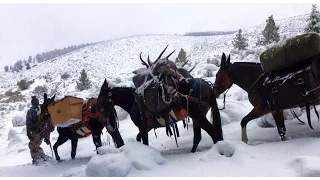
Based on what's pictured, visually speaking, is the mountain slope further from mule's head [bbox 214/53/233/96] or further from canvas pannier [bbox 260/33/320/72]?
canvas pannier [bbox 260/33/320/72]

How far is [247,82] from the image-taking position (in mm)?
7031

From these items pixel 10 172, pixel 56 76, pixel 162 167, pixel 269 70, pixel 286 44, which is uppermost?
pixel 286 44

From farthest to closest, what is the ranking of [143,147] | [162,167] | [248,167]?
[143,147]
[162,167]
[248,167]

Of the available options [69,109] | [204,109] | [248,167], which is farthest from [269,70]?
[69,109]

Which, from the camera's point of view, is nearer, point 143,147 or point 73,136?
point 143,147

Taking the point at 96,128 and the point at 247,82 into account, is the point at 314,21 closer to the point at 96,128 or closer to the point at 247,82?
the point at 247,82

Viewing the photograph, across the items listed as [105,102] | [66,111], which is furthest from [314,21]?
[66,111]

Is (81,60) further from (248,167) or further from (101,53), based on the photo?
(248,167)

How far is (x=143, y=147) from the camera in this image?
5480 mm

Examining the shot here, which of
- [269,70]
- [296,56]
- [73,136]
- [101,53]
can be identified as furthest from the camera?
[101,53]

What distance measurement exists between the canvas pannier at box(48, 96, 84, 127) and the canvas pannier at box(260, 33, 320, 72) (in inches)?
186

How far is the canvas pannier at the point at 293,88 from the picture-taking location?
5898mm

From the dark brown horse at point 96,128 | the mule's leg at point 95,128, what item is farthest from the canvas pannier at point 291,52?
the mule's leg at point 95,128

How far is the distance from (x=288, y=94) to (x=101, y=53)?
79.8 metres
